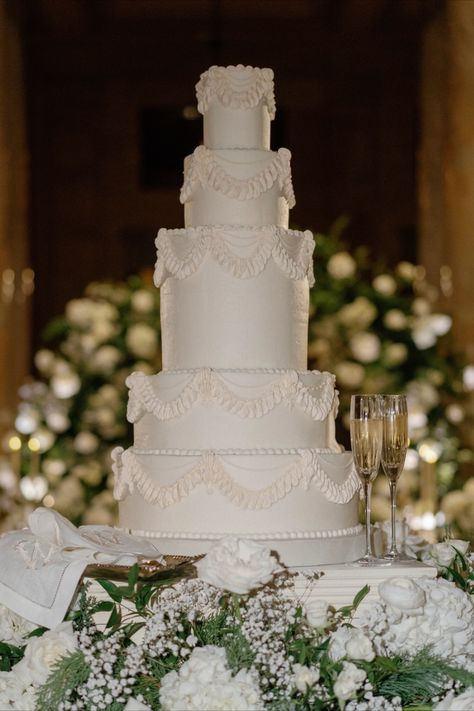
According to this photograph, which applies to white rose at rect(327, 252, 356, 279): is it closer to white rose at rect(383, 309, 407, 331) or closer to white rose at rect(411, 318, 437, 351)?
white rose at rect(383, 309, 407, 331)

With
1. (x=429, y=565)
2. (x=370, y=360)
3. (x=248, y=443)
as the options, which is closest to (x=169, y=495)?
(x=248, y=443)

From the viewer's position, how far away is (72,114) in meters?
12.1

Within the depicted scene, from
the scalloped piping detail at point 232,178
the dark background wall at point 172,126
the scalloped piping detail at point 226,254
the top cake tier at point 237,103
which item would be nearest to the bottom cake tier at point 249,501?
the scalloped piping detail at point 226,254

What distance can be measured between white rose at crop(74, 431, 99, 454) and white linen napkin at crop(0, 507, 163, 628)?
11.3ft

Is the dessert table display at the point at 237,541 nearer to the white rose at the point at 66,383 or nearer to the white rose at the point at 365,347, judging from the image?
the white rose at the point at 365,347

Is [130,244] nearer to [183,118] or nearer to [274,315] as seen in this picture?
[183,118]

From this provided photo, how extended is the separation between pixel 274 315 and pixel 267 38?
9.21m

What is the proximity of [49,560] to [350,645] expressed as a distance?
31.5 inches

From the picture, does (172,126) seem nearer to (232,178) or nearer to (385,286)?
(385,286)

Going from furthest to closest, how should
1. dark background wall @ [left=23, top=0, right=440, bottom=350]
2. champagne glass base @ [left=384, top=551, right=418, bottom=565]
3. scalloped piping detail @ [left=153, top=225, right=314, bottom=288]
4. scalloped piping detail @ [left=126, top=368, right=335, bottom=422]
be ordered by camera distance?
dark background wall @ [left=23, top=0, right=440, bottom=350] → scalloped piping detail @ [left=153, top=225, right=314, bottom=288] → scalloped piping detail @ [left=126, top=368, right=335, bottom=422] → champagne glass base @ [left=384, top=551, right=418, bottom=565]

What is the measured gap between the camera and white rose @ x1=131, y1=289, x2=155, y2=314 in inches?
263

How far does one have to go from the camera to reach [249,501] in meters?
3.07

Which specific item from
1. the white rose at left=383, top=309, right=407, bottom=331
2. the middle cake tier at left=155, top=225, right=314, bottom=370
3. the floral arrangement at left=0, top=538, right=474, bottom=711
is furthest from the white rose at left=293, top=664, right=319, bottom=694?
the white rose at left=383, top=309, right=407, bottom=331

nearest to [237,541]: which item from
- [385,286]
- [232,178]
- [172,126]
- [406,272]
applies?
[232,178]
